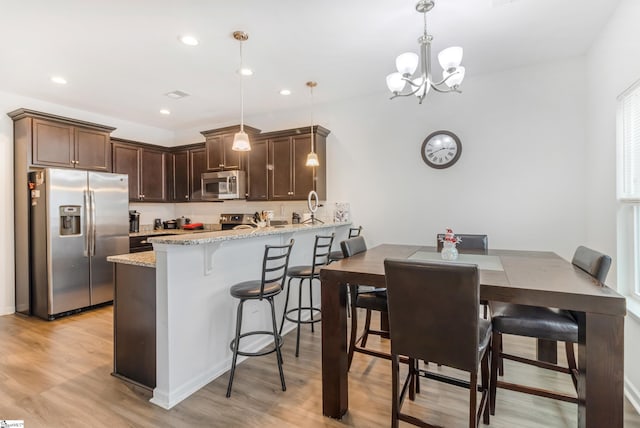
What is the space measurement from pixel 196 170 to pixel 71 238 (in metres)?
2.14

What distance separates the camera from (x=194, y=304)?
2285mm

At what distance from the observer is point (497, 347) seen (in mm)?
1963

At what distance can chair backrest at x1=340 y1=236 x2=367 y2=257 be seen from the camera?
2.52 metres

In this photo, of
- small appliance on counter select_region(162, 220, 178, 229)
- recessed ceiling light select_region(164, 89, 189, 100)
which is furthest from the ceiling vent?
small appliance on counter select_region(162, 220, 178, 229)

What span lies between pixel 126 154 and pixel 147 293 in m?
3.70

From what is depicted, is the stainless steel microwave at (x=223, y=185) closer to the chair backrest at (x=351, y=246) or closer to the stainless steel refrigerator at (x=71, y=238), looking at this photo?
the stainless steel refrigerator at (x=71, y=238)

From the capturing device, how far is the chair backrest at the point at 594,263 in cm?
171

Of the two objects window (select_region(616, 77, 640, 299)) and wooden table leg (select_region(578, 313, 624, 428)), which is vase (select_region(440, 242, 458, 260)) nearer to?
wooden table leg (select_region(578, 313, 624, 428))

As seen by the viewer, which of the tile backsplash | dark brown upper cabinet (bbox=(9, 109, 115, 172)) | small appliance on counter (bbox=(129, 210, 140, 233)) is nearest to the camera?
dark brown upper cabinet (bbox=(9, 109, 115, 172))

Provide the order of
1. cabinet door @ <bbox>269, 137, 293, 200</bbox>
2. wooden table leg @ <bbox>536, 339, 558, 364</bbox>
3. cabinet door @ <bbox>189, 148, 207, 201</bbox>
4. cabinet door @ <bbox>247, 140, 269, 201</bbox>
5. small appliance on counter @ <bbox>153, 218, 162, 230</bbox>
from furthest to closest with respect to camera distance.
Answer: small appliance on counter @ <bbox>153, 218, 162, 230</bbox> → cabinet door @ <bbox>189, 148, 207, 201</bbox> → cabinet door @ <bbox>247, 140, 269, 201</bbox> → cabinet door @ <bbox>269, 137, 293, 200</bbox> → wooden table leg @ <bbox>536, 339, 558, 364</bbox>

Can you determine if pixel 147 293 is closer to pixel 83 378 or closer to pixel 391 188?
pixel 83 378

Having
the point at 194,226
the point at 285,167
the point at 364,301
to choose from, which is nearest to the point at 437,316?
the point at 364,301

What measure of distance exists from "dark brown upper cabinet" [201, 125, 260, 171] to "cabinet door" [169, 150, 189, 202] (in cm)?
72

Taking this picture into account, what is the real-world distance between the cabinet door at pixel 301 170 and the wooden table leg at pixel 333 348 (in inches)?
102
